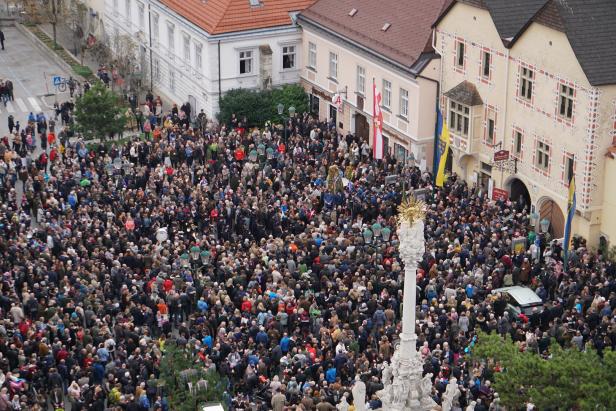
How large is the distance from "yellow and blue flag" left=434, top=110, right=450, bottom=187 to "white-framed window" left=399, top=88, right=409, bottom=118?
2.23m

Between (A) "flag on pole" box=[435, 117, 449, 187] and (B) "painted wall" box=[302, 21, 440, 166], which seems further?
(B) "painted wall" box=[302, 21, 440, 166]

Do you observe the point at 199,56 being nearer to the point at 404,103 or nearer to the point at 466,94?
the point at 404,103

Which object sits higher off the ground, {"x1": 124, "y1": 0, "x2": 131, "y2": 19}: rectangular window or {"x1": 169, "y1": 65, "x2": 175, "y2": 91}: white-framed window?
{"x1": 124, "y1": 0, "x2": 131, "y2": 19}: rectangular window

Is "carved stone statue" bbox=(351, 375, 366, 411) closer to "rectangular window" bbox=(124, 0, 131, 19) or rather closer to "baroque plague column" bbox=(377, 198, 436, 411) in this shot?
"baroque plague column" bbox=(377, 198, 436, 411)

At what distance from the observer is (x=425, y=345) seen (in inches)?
1544

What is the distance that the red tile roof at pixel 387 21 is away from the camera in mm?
57531

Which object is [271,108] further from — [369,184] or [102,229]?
[102,229]

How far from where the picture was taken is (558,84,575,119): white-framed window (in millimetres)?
49188

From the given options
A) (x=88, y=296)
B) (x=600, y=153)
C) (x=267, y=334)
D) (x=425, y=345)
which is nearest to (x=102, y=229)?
(x=88, y=296)

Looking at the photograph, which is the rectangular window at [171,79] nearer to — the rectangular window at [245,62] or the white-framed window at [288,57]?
the rectangular window at [245,62]

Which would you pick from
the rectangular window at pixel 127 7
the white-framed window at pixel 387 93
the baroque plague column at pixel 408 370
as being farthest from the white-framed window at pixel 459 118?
the rectangular window at pixel 127 7

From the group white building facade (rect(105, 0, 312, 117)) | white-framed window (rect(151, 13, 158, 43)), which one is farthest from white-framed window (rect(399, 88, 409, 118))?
white-framed window (rect(151, 13, 158, 43))

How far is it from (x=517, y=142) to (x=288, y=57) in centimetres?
1763

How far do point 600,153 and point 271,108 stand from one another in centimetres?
2085
